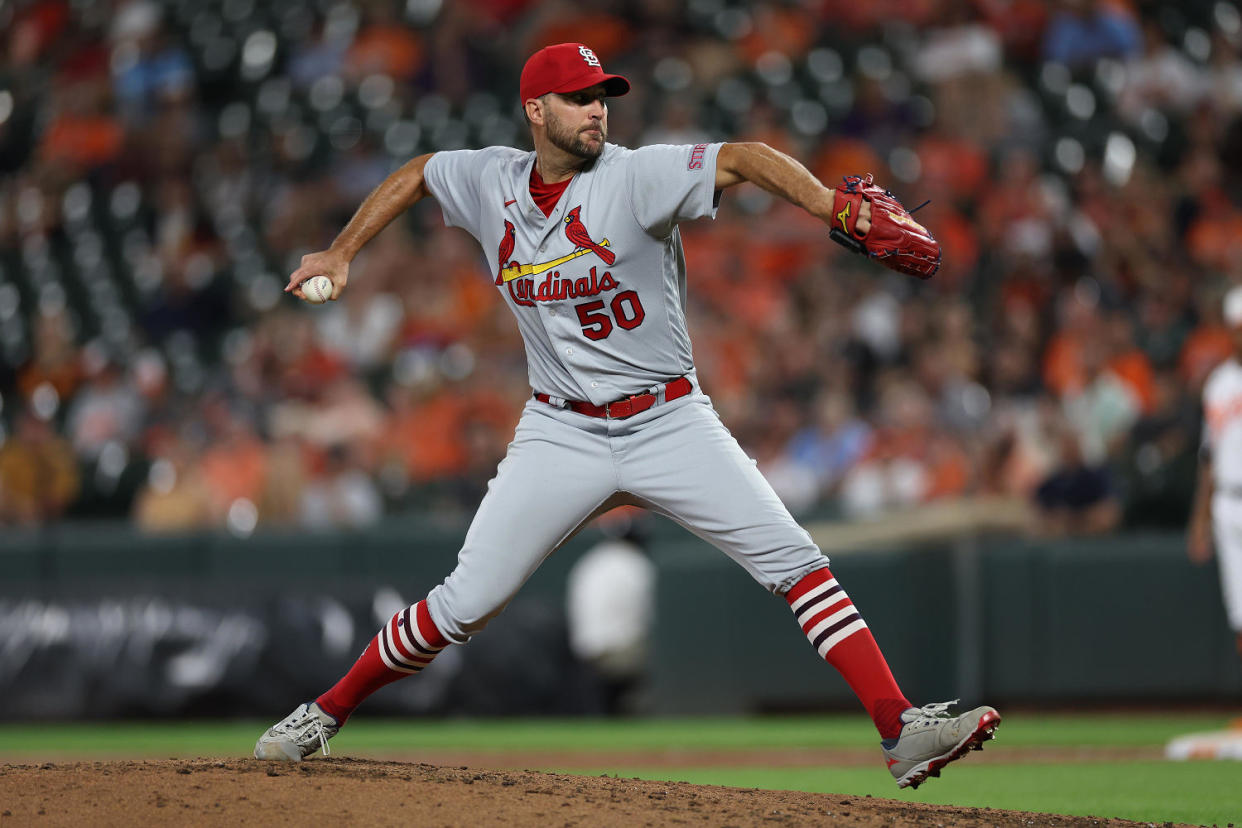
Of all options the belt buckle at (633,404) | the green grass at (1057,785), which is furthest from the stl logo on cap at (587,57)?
the green grass at (1057,785)

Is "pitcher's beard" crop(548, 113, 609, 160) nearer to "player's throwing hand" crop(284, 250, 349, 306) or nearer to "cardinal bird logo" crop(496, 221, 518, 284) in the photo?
"cardinal bird logo" crop(496, 221, 518, 284)

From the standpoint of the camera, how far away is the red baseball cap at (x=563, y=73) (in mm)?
4527

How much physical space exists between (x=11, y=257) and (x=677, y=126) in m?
6.09

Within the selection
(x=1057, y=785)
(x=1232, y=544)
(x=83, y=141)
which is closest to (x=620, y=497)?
(x=1057, y=785)

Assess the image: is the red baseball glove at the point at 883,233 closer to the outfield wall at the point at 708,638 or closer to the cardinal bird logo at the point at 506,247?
the cardinal bird logo at the point at 506,247

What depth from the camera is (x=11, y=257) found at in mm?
14430

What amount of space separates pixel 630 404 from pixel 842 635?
0.87 meters

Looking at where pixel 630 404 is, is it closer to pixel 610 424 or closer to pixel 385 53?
pixel 610 424

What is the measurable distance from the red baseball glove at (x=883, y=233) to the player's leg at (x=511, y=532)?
92cm

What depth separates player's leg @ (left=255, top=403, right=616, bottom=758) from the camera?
179 inches

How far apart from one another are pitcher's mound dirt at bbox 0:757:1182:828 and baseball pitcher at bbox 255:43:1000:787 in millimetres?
266

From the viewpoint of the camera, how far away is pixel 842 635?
4.49 meters

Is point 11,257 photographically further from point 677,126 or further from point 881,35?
point 881,35

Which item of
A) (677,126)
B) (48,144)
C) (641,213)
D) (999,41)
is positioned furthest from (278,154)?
(641,213)
